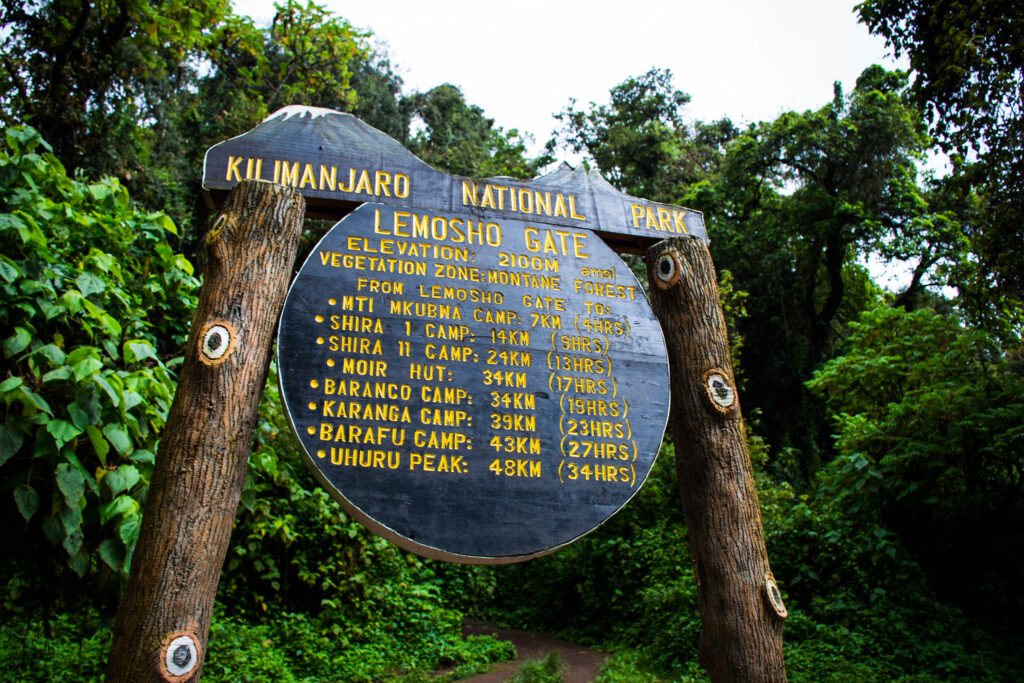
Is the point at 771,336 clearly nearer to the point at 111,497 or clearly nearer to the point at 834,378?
the point at 834,378

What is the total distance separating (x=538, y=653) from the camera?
26.2 ft

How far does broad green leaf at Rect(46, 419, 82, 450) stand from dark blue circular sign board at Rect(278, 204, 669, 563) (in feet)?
3.49

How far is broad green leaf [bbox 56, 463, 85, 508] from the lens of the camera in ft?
8.81

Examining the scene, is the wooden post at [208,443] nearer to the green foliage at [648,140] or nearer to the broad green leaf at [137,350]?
the broad green leaf at [137,350]

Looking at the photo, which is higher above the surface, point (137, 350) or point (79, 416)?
point (137, 350)

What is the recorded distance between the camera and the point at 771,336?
55.8 ft

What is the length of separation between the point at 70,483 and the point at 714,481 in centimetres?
264

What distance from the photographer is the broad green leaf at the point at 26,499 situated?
2734 millimetres

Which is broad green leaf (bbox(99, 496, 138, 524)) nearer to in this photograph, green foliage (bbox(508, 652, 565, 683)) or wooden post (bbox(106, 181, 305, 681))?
wooden post (bbox(106, 181, 305, 681))

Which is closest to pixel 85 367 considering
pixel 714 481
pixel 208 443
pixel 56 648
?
pixel 208 443

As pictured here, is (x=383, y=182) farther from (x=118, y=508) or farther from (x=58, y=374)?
(x=118, y=508)

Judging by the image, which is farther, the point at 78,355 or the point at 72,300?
the point at 72,300

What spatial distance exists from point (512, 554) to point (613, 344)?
0.97m

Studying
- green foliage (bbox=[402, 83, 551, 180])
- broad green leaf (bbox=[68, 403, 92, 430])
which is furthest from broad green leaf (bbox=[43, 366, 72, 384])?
green foliage (bbox=[402, 83, 551, 180])
